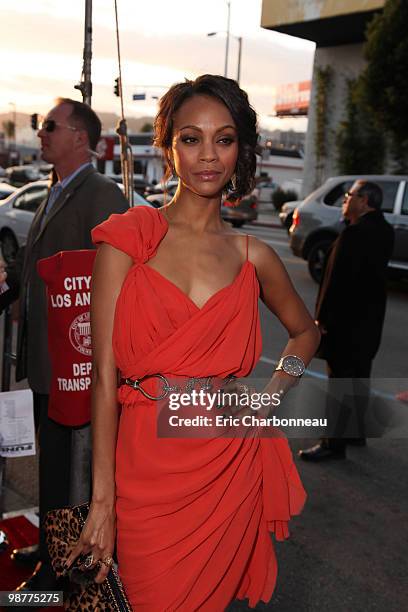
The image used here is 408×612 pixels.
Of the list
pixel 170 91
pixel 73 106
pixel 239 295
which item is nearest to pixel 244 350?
pixel 239 295

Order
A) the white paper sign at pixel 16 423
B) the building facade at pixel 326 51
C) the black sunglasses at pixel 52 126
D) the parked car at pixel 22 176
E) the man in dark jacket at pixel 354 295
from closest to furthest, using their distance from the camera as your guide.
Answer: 1. the white paper sign at pixel 16 423
2. the black sunglasses at pixel 52 126
3. the man in dark jacket at pixel 354 295
4. the building facade at pixel 326 51
5. the parked car at pixel 22 176

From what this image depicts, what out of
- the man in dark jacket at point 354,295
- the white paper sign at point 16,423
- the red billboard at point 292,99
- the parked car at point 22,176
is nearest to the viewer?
the white paper sign at point 16,423

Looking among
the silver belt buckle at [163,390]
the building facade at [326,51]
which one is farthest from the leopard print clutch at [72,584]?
the building facade at [326,51]

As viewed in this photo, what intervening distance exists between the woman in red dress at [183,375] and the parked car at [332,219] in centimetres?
947

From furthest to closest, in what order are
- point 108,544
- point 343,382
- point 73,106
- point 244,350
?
1. point 343,382
2. point 73,106
3. point 244,350
4. point 108,544

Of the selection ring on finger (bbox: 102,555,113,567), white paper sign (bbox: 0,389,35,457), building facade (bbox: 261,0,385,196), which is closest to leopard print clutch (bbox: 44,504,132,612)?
ring on finger (bbox: 102,555,113,567)

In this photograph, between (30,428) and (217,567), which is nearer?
(217,567)

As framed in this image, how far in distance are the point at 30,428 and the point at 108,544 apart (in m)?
1.21

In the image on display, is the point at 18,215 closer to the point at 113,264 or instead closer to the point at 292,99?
the point at 113,264

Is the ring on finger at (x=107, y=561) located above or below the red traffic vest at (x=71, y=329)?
below

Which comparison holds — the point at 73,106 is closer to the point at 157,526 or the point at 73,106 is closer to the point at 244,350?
the point at 244,350

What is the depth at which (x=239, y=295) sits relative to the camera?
1.86 metres

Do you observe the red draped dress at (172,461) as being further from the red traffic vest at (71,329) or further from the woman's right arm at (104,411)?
the red traffic vest at (71,329)

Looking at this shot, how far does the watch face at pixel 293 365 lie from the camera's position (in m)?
2.07
